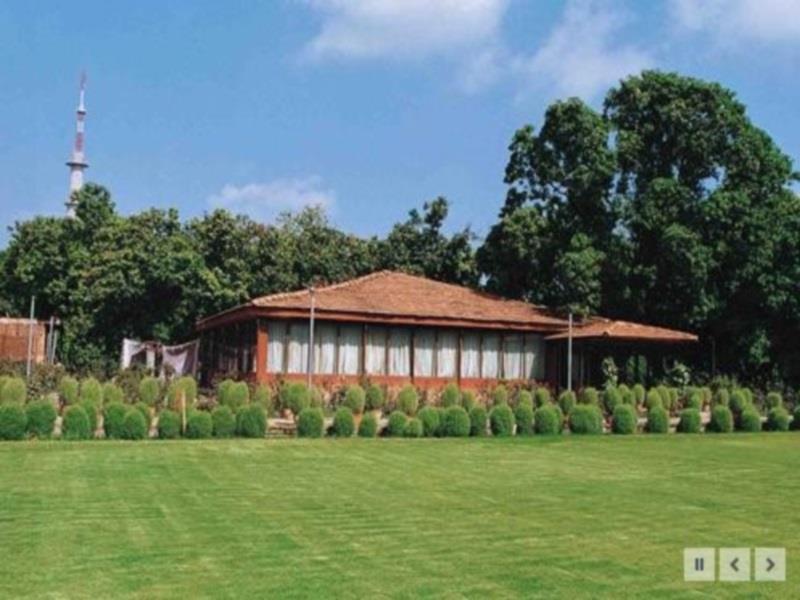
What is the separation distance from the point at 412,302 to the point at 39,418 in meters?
12.5

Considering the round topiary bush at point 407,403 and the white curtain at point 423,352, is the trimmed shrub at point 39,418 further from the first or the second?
the white curtain at point 423,352

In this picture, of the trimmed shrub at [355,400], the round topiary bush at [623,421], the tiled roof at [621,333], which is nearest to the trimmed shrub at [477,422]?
the trimmed shrub at [355,400]

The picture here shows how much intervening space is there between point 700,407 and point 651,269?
242 inches

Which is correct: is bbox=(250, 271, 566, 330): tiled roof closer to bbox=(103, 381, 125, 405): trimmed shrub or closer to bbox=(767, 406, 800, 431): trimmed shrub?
bbox=(103, 381, 125, 405): trimmed shrub

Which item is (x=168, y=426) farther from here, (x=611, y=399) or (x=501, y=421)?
(x=611, y=399)

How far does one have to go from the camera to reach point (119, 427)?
1800 cm

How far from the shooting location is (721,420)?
22875mm

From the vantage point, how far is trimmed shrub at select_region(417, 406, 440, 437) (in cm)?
2047

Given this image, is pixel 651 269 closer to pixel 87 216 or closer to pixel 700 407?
pixel 700 407

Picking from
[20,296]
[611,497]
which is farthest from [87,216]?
[611,497]

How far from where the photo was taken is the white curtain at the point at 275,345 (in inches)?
1021

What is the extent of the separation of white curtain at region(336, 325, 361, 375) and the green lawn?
10.6m

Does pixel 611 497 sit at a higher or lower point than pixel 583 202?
lower

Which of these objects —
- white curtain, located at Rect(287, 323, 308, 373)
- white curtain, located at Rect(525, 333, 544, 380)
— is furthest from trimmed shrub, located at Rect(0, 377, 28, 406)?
white curtain, located at Rect(525, 333, 544, 380)
